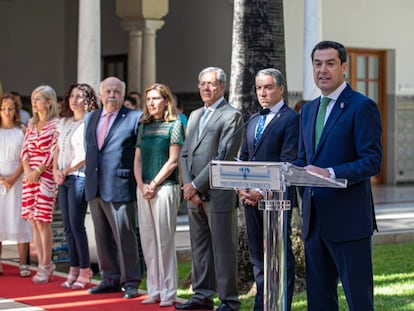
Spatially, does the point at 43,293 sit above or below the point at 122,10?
below

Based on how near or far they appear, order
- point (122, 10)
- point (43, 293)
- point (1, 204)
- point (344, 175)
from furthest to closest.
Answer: point (122, 10) → point (1, 204) → point (43, 293) → point (344, 175)

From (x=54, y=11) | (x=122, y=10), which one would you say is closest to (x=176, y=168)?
(x=122, y=10)

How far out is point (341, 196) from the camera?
17.9 ft

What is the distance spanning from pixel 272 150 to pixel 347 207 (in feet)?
5.83

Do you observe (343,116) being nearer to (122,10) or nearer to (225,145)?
(225,145)

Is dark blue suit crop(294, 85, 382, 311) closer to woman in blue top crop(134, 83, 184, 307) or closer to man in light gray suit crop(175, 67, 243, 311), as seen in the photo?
man in light gray suit crop(175, 67, 243, 311)

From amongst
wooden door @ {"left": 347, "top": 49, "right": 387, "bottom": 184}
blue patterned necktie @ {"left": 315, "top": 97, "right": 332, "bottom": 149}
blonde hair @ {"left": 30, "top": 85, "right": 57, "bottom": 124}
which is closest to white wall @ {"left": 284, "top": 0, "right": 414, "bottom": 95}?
wooden door @ {"left": 347, "top": 49, "right": 387, "bottom": 184}

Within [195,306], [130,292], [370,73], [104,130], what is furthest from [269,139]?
[370,73]

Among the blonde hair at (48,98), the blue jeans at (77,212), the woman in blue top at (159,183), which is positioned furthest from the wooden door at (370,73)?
the woman in blue top at (159,183)

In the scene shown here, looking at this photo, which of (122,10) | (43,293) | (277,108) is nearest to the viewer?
(277,108)

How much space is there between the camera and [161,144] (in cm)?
842

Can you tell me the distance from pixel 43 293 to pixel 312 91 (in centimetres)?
742

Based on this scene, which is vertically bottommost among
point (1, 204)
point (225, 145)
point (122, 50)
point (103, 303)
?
point (103, 303)

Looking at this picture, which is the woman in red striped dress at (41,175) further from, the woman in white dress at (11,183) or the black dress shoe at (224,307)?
the black dress shoe at (224,307)
